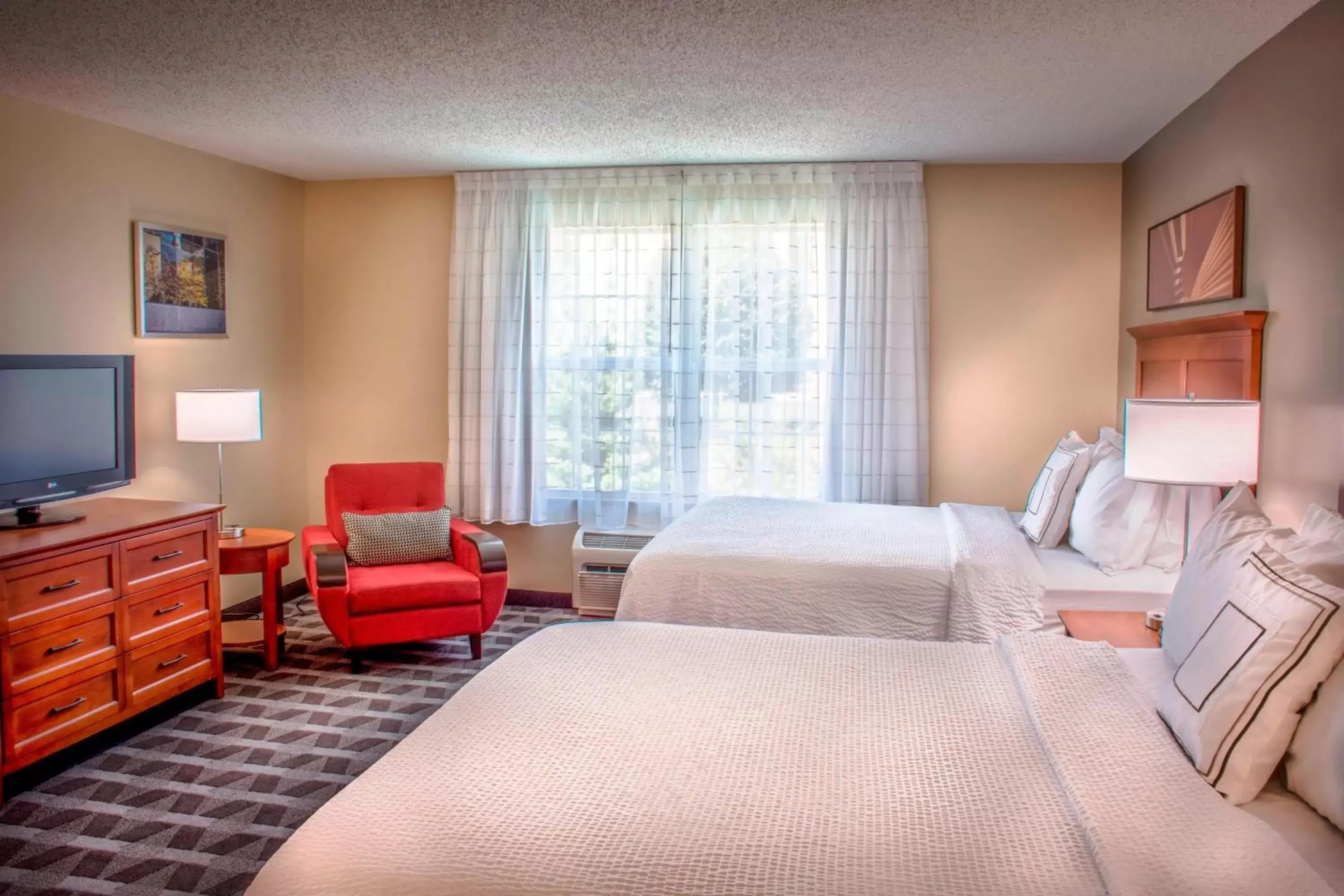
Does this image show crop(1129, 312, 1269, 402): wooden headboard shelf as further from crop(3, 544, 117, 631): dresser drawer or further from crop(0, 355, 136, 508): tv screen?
crop(0, 355, 136, 508): tv screen

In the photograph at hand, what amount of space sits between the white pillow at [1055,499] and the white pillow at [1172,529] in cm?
46

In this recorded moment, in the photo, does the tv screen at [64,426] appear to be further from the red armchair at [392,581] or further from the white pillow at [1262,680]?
the white pillow at [1262,680]

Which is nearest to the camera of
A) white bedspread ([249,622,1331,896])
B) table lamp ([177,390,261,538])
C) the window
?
white bedspread ([249,622,1331,896])

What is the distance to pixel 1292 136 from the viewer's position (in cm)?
304

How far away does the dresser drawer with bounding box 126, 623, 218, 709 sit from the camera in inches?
140

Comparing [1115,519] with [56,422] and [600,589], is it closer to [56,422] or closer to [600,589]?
[600,589]

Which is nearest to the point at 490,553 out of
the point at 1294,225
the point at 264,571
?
the point at 264,571

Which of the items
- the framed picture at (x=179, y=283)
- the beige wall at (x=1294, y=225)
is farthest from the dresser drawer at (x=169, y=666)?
Result: the beige wall at (x=1294, y=225)

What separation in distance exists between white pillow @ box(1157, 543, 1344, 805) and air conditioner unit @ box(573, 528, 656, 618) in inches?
140

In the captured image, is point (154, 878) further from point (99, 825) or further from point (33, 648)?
point (33, 648)

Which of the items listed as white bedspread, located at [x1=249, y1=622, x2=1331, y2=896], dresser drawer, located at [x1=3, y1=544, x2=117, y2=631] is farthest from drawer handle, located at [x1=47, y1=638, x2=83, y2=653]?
white bedspread, located at [x1=249, y1=622, x2=1331, y2=896]

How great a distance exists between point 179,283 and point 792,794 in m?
4.38

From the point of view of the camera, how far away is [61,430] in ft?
12.0

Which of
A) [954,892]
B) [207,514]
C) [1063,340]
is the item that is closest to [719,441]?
[1063,340]
